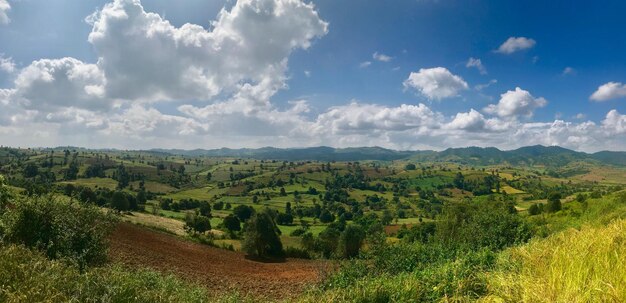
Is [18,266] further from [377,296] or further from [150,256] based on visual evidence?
[150,256]

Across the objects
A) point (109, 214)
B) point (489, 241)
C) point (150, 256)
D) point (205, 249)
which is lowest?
point (205, 249)

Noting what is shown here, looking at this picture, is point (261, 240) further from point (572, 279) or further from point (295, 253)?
point (572, 279)

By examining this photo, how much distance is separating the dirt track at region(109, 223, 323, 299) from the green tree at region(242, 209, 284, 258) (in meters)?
6.87

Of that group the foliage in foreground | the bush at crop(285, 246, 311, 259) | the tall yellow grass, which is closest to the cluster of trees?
the foliage in foreground

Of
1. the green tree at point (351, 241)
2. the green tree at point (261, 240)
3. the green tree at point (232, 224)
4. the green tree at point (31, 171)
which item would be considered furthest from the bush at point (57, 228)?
the green tree at point (31, 171)

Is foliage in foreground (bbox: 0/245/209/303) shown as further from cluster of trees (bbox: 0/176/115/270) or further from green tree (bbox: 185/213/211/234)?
green tree (bbox: 185/213/211/234)

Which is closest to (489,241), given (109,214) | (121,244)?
(109,214)

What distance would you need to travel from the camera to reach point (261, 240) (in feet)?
149

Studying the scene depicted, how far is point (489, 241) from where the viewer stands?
76.4 feet

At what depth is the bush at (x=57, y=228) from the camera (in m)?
15.4

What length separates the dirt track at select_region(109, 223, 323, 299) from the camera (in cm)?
2426

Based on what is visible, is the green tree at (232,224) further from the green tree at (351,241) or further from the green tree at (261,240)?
the green tree at (261,240)

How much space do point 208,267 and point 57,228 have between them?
1546cm

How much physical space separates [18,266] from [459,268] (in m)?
11.8
